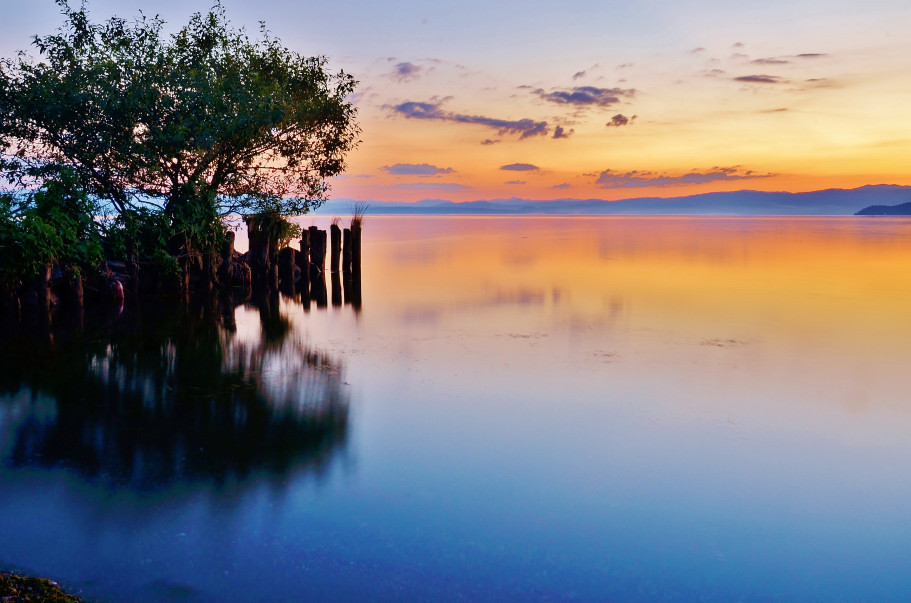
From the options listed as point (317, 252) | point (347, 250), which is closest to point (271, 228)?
point (317, 252)

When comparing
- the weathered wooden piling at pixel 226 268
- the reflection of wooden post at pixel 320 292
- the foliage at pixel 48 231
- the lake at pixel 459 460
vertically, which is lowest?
the lake at pixel 459 460

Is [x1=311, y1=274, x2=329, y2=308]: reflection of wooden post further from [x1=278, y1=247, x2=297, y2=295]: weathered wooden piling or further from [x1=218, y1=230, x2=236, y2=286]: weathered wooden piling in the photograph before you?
[x1=218, y1=230, x2=236, y2=286]: weathered wooden piling

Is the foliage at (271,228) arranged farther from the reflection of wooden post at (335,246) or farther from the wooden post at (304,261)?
the reflection of wooden post at (335,246)

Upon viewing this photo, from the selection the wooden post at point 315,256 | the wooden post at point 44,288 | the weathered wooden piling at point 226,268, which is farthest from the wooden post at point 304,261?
the wooden post at point 44,288

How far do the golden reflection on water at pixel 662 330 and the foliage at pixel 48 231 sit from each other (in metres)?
7.46

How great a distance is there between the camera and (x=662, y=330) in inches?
625

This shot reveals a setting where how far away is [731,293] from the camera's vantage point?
73.5ft

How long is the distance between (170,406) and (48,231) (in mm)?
8546

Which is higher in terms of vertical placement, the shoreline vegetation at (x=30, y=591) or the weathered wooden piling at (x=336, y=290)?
the weathered wooden piling at (x=336, y=290)

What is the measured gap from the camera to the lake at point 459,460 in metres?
5.54

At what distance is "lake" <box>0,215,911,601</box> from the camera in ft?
18.2

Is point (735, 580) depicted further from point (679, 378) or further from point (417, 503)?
point (679, 378)

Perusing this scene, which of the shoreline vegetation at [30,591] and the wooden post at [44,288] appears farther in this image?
the wooden post at [44,288]

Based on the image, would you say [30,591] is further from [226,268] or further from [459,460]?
[226,268]
